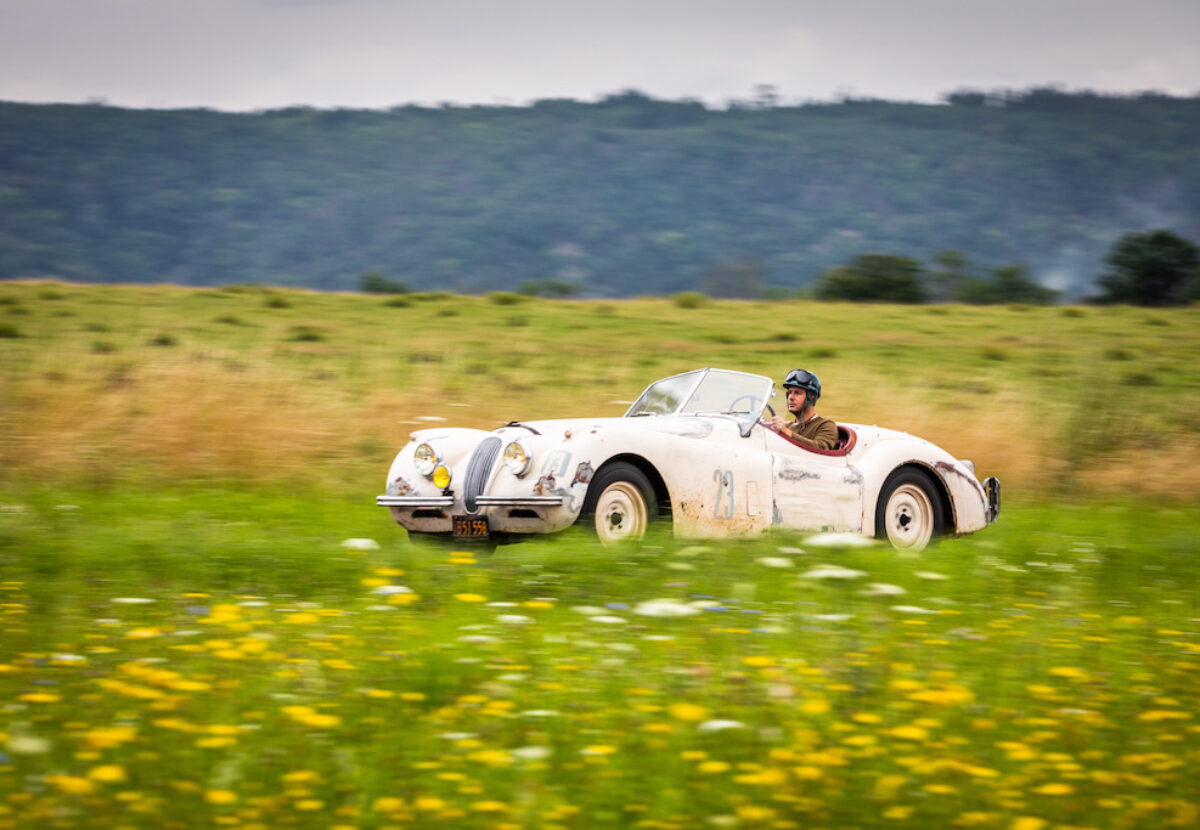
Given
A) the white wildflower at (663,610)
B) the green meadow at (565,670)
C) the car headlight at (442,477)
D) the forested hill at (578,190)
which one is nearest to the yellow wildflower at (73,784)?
the green meadow at (565,670)

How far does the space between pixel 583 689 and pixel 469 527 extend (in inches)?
138

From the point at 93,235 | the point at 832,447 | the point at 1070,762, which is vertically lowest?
the point at 1070,762

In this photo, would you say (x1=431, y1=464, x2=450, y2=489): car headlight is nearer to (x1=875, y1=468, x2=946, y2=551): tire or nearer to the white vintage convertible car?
the white vintage convertible car

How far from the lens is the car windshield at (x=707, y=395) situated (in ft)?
30.3

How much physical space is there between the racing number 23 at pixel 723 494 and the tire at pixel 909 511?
5.04 ft

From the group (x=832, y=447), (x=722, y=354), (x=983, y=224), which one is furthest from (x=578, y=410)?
(x=983, y=224)

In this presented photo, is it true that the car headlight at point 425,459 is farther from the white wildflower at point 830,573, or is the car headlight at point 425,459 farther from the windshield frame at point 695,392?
the white wildflower at point 830,573

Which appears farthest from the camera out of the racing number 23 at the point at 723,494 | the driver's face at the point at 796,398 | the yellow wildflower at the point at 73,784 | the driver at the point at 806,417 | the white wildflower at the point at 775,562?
the driver's face at the point at 796,398

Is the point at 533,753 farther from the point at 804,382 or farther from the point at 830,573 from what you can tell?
the point at 804,382

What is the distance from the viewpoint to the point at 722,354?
2581cm

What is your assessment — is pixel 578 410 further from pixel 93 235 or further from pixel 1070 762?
pixel 93 235

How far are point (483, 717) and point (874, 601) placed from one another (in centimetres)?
288

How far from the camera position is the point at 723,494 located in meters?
8.20

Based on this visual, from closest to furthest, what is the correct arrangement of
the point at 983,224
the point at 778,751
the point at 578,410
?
the point at 778,751 → the point at 578,410 → the point at 983,224
